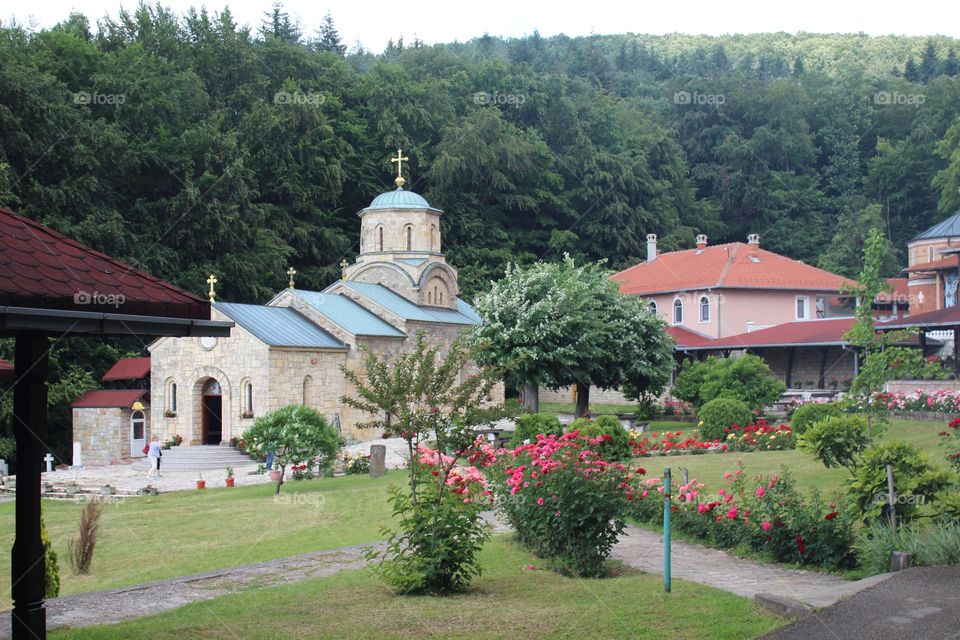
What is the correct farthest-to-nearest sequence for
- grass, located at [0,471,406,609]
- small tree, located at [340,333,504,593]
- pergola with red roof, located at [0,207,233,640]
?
grass, located at [0,471,406,609]
small tree, located at [340,333,504,593]
pergola with red roof, located at [0,207,233,640]

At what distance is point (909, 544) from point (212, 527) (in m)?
12.2

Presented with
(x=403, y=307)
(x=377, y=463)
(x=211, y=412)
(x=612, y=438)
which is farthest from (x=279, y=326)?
(x=612, y=438)

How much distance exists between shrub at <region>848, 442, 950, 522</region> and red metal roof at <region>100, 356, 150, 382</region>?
2962 cm

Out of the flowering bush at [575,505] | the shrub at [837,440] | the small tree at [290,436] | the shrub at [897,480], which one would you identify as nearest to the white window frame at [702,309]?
the small tree at [290,436]

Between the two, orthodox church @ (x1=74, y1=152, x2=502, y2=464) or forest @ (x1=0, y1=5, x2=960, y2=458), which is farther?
forest @ (x1=0, y1=5, x2=960, y2=458)

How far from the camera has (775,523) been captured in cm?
1274

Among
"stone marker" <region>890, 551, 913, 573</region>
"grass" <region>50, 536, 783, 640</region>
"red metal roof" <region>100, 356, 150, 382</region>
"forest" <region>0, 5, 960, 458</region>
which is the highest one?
"forest" <region>0, 5, 960, 458</region>

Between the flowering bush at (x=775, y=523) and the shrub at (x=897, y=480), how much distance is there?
0.35 meters

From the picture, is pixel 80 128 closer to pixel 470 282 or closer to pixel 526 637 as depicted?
pixel 470 282

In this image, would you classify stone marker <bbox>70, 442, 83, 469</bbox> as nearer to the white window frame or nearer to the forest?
the forest

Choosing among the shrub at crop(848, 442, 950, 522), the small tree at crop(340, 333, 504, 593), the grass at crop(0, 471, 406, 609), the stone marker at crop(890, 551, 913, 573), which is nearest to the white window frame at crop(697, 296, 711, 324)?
the grass at crop(0, 471, 406, 609)

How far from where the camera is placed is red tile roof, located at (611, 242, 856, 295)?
5141 cm

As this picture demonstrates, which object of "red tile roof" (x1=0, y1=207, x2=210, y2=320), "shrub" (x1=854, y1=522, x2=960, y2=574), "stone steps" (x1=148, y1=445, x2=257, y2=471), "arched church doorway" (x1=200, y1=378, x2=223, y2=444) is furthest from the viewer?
"arched church doorway" (x1=200, y1=378, x2=223, y2=444)

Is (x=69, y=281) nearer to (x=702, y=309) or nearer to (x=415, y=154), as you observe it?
(x=702, y=309)
